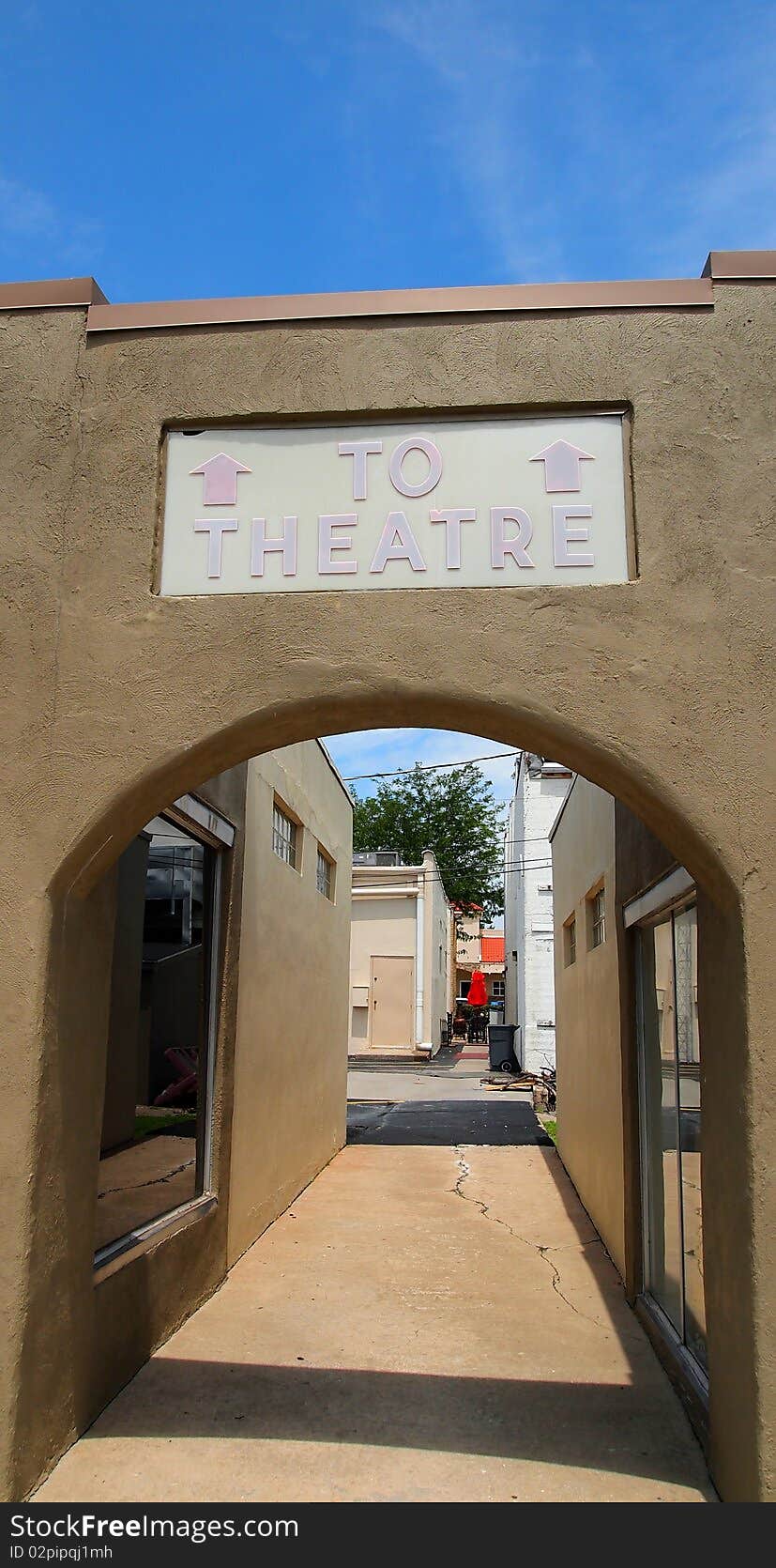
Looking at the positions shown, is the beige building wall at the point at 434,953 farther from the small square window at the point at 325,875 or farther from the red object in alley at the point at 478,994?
the small square window at the point at 325,875

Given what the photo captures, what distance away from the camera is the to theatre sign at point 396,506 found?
13.4 ft

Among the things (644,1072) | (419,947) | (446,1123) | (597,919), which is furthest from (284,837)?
(419,947)

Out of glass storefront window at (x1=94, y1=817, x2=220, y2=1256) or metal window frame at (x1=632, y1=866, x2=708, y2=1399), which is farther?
glass storefront window at (x1=94, y1=817, x2=220, y2=1256)

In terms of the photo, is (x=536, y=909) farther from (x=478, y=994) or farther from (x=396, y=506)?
(x=478, y=994)

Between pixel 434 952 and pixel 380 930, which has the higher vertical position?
pixel 380 930

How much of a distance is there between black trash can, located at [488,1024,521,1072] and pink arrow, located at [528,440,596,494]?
20.9m

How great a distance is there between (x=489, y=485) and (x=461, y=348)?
59 cm

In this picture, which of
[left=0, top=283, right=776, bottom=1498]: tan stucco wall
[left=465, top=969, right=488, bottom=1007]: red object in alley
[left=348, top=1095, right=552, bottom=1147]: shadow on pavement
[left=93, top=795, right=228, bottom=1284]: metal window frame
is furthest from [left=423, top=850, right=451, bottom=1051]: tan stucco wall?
[left=0, top=283, right=776, bottom=1498]: tan stucco wall

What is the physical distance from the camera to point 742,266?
4152 mm

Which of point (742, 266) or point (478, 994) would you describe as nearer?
point (742, 266)

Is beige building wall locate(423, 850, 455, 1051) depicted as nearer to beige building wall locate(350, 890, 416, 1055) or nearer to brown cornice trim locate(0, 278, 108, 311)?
beige building wall locate(350, 890, 416, 1055)

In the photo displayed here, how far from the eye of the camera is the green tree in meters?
39.3

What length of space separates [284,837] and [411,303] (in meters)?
5.71

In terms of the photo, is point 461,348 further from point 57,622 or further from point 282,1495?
point 282,1495
